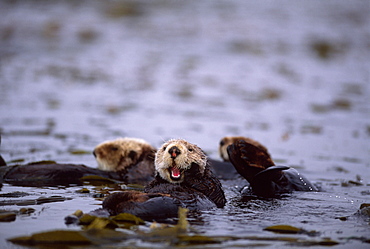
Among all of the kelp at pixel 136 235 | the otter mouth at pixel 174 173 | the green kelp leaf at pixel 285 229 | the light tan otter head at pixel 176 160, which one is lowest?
the green kelp leaf at pixel 285 229

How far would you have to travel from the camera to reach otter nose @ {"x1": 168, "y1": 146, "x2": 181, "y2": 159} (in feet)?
13.8

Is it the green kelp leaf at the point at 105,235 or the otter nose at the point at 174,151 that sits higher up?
the otter nose at the point at 174,151

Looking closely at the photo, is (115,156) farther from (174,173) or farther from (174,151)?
(174,151)

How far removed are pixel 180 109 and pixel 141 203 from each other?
24.2ft

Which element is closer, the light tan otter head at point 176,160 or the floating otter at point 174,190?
the floating otter at point 174,190

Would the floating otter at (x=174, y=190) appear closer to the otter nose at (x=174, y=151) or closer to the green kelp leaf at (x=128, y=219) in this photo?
the otter nose at (x=174, y=151)

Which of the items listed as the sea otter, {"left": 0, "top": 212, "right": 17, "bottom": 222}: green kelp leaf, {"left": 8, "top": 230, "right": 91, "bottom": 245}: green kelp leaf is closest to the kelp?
{"left": 8, "top": 230, "right": 91, "bottom": 245}: green kelp leaf

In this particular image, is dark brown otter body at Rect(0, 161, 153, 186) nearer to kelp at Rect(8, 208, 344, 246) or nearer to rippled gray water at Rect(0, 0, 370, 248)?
rippled gray water at Rect(0, 0, 370, 248)

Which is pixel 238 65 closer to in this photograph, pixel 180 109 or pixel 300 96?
pixel 300 96

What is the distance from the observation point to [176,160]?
13.9ft

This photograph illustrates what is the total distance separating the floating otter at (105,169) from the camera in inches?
212

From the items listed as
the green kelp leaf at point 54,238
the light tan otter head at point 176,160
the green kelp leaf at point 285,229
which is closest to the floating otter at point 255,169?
the light tan otter head at point 176,160

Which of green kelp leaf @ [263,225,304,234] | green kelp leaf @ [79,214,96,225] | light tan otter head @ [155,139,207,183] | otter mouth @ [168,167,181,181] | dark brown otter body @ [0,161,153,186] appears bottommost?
green kelp leaf @ [263,225,304,234]

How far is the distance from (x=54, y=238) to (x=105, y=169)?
9.73 feet
